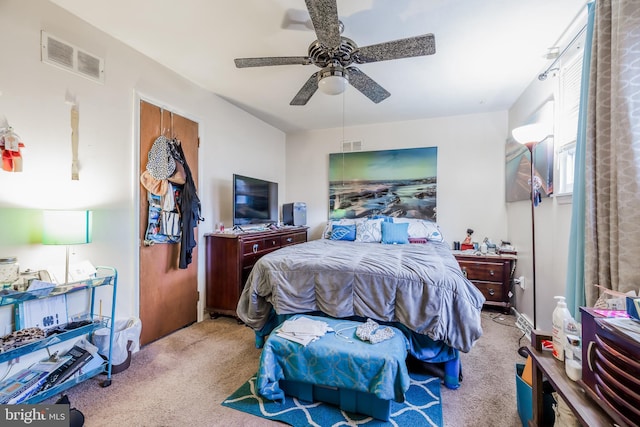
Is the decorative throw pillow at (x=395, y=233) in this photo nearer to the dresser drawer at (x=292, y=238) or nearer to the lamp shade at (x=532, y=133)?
the dresser drawer at (x=292, y=238)

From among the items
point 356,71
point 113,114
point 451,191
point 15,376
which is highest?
point 356,71

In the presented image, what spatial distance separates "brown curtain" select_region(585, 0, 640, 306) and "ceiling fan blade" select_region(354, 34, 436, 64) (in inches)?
30.9

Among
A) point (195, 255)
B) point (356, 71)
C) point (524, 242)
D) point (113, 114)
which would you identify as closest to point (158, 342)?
point (195, 255)

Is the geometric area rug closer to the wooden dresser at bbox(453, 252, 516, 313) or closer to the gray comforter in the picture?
the gray comforter

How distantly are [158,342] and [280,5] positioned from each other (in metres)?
2.88

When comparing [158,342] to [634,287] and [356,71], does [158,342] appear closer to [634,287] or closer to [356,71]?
[356,71]

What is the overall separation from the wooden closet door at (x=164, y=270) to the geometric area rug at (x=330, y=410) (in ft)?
4.06

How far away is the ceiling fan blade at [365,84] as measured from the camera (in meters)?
2.01

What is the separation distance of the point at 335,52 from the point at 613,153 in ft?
5.15

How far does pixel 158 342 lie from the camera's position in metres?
2.47

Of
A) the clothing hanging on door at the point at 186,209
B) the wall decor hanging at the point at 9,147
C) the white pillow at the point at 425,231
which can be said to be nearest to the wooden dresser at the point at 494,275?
the white pillow at the point at 425,231

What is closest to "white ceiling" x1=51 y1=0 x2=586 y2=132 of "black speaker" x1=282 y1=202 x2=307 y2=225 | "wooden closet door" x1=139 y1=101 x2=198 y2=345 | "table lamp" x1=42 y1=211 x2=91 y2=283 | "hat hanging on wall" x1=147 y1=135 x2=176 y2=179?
"wooden closet door" x1=139 y1=101 x2=198 y2=345

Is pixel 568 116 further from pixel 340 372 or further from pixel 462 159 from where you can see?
pixel 340 372

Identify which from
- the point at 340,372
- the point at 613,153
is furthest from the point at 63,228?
the point at 613,153
